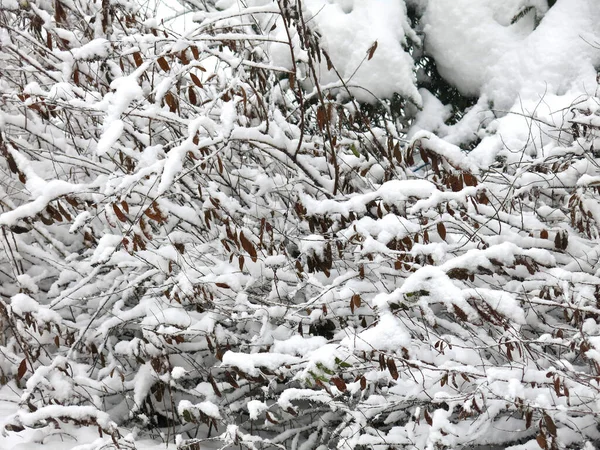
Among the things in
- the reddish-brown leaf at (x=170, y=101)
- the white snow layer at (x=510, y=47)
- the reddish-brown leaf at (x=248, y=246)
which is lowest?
the reddish-brown leaf at (x=248, y=246)

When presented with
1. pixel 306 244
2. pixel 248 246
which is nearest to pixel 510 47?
pixel 306 244

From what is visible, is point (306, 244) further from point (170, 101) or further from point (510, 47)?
point (510, 47)

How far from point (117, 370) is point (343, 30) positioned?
3.19 meters

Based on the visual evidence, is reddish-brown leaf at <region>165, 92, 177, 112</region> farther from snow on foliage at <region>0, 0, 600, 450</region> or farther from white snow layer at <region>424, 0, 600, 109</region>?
white snow layer at <region>424, 0, 600, 109</region>

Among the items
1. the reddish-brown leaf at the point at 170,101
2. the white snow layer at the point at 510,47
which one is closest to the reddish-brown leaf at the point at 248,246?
the reddish-brown leaf at the point at 170,101

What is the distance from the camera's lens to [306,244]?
2.87 meters

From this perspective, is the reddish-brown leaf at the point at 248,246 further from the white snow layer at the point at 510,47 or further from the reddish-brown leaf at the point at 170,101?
the white snow layer at the point at 510,47

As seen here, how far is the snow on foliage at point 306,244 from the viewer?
244cm

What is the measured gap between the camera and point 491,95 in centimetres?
455

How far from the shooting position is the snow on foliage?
244 centimetres

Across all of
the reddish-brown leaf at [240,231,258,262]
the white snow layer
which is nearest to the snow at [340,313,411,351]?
the reddish-brown leaf at [240,231,258,262]

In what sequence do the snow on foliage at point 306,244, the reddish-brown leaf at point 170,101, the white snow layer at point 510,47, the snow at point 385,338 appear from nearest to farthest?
the snow at point 385,338, the snow on foliage at point 306,244, the reddish-brown leaf at point 170,101, the white snow layer at point 510,47

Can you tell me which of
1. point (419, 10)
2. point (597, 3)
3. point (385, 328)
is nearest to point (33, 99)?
point (385, 328)

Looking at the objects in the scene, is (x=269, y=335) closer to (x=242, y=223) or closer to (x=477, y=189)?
(x=242, y=223)
